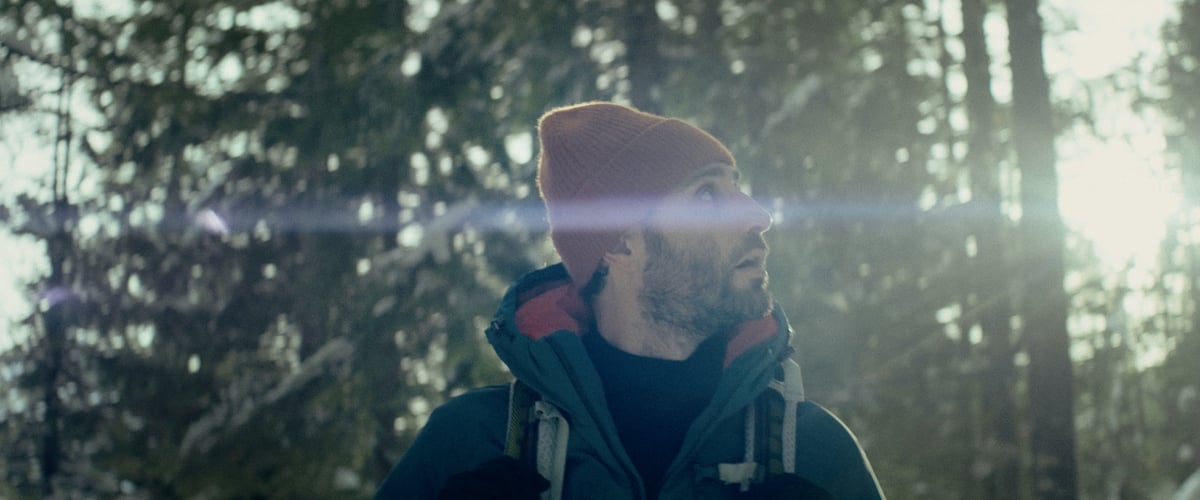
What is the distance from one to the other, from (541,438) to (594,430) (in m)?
0.13

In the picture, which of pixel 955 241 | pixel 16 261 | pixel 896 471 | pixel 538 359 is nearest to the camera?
pixel 538 359

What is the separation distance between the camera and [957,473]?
13586 mm

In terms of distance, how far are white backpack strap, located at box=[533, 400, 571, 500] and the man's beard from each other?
58cm

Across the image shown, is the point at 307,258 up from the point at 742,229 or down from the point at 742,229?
down

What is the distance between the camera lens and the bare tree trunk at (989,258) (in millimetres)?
12844

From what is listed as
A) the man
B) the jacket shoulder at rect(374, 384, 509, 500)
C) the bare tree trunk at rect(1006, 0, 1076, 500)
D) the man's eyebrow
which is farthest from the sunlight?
the jacket shoulder at rect(374, 384, 509, 500)

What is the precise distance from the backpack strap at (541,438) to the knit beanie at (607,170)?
29.7 inches

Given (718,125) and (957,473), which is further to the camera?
(957,473)

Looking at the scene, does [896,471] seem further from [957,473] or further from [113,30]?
[113,30]

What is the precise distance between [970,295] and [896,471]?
351cm

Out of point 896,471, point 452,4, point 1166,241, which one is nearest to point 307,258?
point 452,4

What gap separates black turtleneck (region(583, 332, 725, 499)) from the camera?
10.6 ft

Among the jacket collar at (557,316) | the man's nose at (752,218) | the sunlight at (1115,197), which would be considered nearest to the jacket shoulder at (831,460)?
the jacket collar at (557,316)

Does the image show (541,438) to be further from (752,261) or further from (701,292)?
(752,261)
